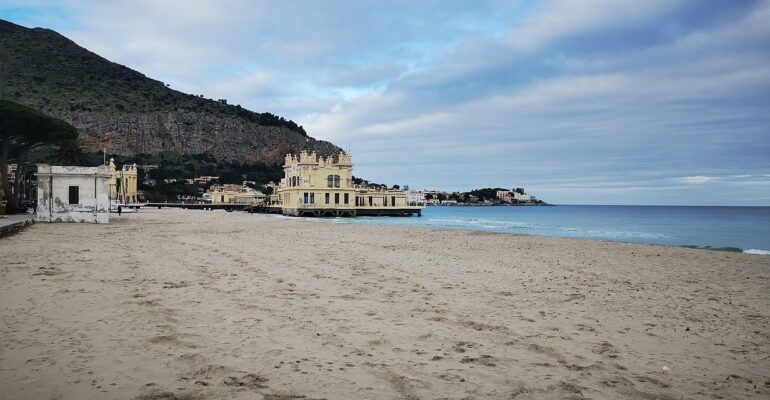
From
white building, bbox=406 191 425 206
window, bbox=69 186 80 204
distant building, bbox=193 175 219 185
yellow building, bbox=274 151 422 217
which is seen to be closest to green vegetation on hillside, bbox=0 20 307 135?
distant building, bbox=193 175 219 185

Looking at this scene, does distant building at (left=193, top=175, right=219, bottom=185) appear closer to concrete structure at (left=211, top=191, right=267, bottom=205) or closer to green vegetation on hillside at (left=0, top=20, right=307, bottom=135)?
green vegetation on hillside at (left=0, top=20, right=307, bottom=135)

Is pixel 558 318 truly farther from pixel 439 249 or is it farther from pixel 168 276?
pixel 439 249

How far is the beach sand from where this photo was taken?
13.6ft

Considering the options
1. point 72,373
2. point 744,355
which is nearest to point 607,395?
point 744,355

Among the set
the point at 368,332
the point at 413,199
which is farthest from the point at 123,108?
the point at 368,332

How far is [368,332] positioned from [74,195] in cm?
2829

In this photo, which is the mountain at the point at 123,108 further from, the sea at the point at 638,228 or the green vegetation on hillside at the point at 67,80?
the sea at the point at 638,228

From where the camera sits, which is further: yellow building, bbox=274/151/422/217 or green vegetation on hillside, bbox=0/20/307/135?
green vegetation on hillside, bbox=0/20/307/135

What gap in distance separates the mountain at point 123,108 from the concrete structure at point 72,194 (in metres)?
67.5

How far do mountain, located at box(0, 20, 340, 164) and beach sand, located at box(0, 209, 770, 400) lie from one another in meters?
91.8

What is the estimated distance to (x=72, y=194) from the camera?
1097 inches

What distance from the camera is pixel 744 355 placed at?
536cm

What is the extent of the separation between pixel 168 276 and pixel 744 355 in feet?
30.0

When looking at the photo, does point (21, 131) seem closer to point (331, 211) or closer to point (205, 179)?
point (331, 211)
